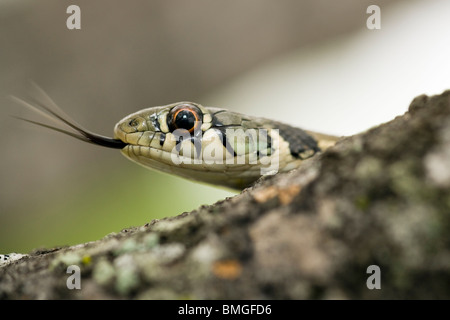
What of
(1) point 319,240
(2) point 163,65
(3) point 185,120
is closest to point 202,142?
(3) point 185,120

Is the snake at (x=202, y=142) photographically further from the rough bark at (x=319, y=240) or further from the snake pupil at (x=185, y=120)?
the rough bark at (x=319, y=240)

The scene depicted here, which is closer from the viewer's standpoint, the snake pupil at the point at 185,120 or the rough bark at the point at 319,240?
the rough bark at the point at 319,240

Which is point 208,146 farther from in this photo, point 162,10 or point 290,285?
point 162,10

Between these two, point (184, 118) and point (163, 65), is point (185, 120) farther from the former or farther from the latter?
point (163, 65)

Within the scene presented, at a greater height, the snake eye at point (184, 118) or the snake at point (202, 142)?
the snake eye at point (184, 118)

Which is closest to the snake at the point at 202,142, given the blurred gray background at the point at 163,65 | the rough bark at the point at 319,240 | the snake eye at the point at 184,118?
the snake eye at the point at 184,118
